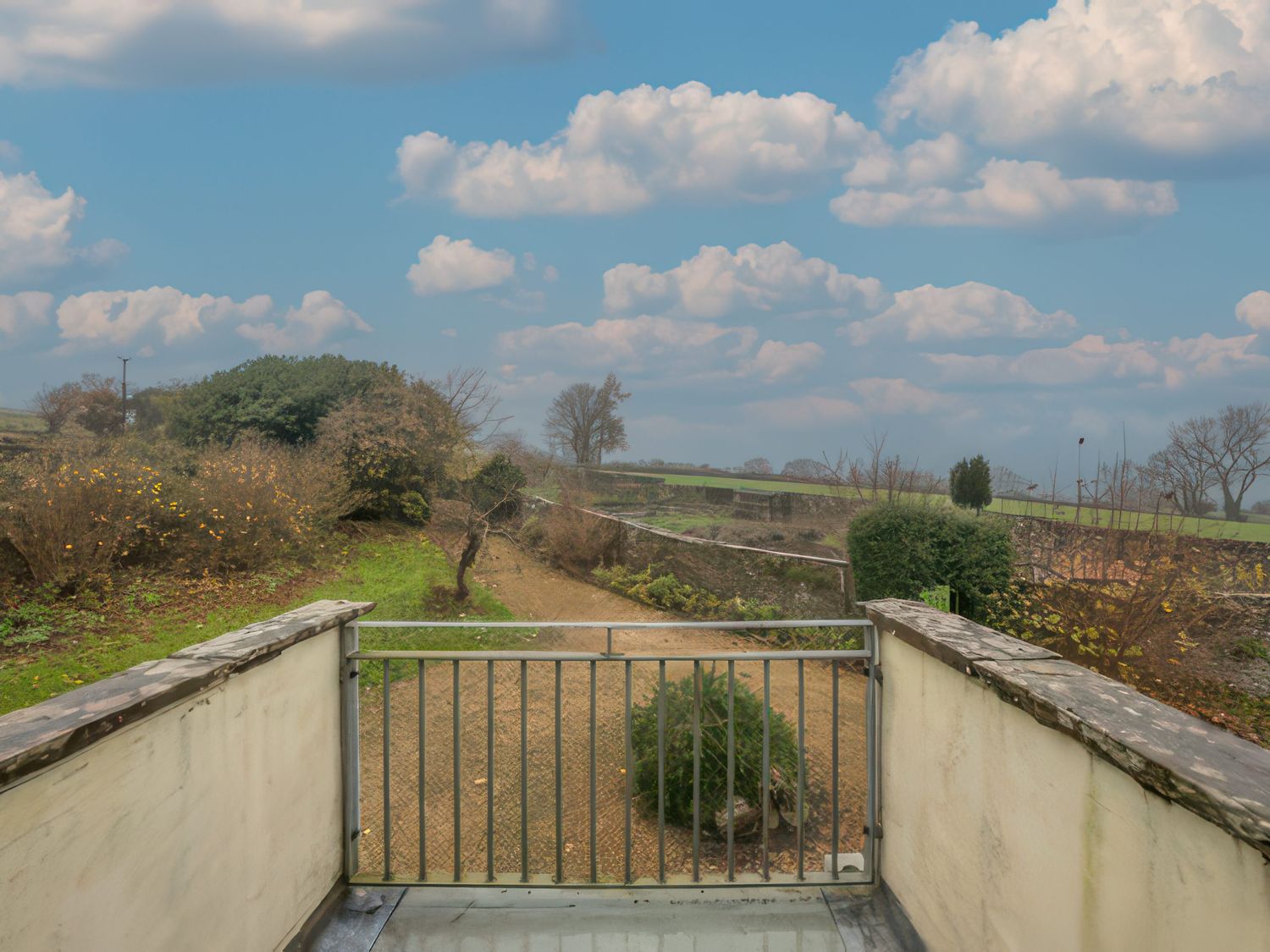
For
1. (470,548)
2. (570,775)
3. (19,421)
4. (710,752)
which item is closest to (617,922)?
(710,752)

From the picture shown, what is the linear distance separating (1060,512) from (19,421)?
26057 millimetres

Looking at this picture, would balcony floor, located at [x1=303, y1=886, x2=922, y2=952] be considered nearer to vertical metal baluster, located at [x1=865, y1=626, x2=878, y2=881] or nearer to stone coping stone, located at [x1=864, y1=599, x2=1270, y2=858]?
vertical metal baluster, located at [x1=865, y1=626, x2=878, y2=881]

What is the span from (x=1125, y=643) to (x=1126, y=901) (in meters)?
5.97

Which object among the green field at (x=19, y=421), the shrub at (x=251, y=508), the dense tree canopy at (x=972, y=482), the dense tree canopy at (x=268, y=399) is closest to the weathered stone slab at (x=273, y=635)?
the shrub at (x=251, y=508)

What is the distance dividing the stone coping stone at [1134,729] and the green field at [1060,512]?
635 cm

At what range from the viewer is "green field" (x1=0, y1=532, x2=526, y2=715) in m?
5.82

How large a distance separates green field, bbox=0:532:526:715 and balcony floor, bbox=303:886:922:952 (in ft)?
14.1

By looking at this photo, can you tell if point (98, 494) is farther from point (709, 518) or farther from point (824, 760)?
point (709, 518)

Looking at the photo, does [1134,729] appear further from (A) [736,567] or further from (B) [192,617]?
(A) [736,567]

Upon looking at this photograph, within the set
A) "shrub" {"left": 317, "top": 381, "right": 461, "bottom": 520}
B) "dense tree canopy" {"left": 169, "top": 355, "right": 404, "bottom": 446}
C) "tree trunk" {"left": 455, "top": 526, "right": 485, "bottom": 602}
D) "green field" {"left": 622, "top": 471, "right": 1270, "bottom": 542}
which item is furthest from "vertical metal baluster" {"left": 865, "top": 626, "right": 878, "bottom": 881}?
"dense tree canopy" {"left": 169, "top": 355, "right": 404, "bottom": 446}

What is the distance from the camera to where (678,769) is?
4035 millimetres

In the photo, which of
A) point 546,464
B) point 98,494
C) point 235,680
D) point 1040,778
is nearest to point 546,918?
point 235,680

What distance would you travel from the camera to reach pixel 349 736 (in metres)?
2.46

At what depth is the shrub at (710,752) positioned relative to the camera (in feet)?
13.1
